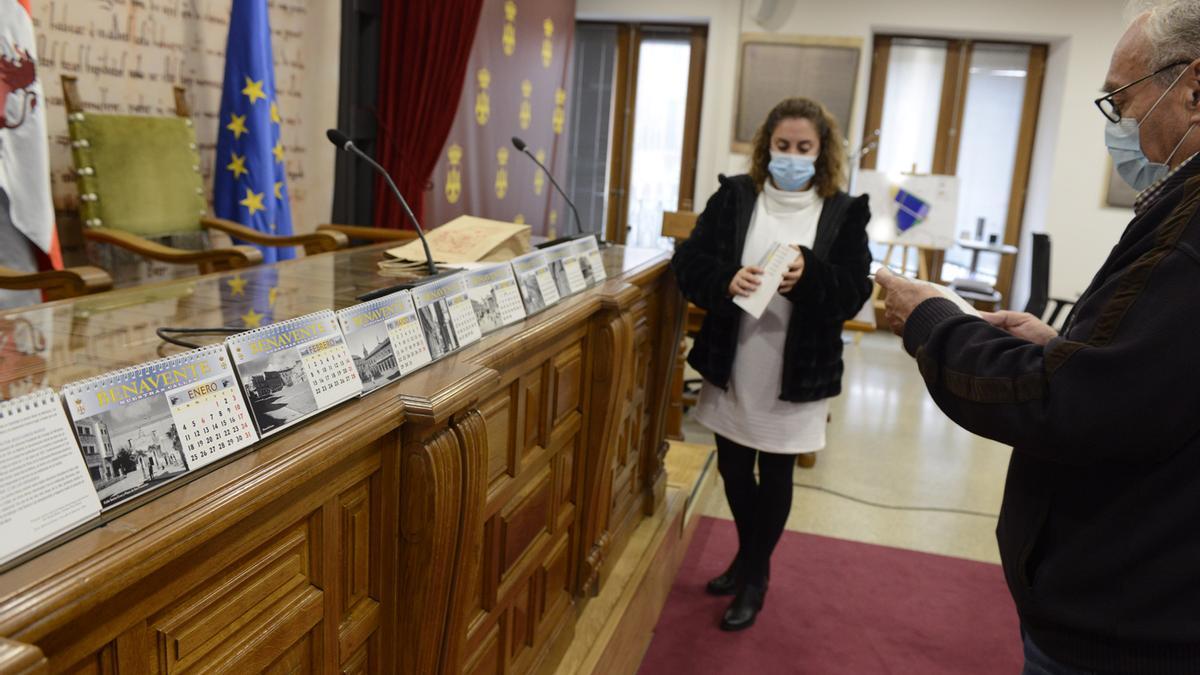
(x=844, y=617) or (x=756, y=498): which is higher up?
(x=756, y=498)

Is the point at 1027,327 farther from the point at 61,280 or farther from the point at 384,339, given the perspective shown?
the point at 61,280

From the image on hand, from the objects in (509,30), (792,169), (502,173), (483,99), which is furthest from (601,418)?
(509,30)

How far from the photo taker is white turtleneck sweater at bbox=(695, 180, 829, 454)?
2326 millimetres

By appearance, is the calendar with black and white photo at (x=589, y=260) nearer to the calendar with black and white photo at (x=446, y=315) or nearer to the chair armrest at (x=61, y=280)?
the calendar with black and white photo at (x=446, y=315)

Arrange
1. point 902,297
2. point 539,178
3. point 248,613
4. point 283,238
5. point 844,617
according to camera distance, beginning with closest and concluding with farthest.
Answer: point 248,613, point 902,297, point 844,617, point 283,238, point 539,178

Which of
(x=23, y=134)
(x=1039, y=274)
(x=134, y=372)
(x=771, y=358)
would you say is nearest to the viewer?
(x=134, y=372)

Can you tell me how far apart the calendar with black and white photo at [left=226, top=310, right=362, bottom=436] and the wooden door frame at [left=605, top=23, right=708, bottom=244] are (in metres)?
6.36

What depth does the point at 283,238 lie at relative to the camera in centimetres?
316

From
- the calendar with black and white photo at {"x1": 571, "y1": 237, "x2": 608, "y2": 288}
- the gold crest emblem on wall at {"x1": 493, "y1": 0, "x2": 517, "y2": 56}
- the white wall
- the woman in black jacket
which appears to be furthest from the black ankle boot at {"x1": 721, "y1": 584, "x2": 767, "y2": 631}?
the white wall

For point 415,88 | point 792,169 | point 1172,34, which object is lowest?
point 792,169

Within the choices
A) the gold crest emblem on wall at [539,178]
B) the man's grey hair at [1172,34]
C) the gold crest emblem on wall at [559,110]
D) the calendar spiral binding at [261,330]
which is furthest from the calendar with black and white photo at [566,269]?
the gold crest emblem on wall at [559,110]

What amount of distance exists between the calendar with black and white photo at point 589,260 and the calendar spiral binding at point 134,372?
1268 mm

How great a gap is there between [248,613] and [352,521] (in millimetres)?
193

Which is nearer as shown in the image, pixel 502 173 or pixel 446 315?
pixel 446 315
